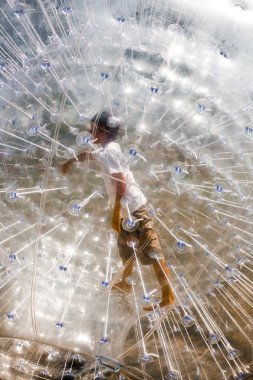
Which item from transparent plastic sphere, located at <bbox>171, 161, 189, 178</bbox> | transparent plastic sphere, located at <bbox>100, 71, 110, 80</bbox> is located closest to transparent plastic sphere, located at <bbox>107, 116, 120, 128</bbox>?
transparent plastic sphere, located at <bbox>100, 71, 110, 80</bbox>

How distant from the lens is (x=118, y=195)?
214 cm

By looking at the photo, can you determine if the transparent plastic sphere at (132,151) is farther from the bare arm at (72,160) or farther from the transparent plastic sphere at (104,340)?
the transparent plastic sphere at (104,340)

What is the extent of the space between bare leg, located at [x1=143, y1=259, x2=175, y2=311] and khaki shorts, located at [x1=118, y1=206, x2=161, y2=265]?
58 mm

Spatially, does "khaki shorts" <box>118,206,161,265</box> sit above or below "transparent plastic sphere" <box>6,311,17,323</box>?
above

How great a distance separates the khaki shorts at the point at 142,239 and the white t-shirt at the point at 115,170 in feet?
0.18

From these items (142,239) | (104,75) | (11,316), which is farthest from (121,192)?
(11,316)

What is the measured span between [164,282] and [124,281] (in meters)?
0.20

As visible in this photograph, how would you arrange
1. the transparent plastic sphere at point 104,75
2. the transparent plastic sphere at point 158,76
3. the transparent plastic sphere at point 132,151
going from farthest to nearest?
1. the transparent plastic sphere at point 158,76
2. the transparent plastic sphere at point 104,75
3. the transparent plastic sphere at point 132,151

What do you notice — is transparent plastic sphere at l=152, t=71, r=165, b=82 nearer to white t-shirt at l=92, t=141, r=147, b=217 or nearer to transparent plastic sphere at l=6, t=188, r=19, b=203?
white t-shirt at l=92, t=141, r=147, b=217

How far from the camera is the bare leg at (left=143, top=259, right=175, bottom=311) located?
223 cm

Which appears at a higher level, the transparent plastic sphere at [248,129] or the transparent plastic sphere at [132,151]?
the transparent plastic sphere at [248,129]

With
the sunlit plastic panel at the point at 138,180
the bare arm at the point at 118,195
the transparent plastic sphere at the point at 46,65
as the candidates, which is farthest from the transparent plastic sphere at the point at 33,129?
the bare arm at the point at 118,195

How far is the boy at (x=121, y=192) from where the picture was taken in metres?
2.11

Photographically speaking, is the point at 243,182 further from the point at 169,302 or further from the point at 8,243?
the point at 8,243
